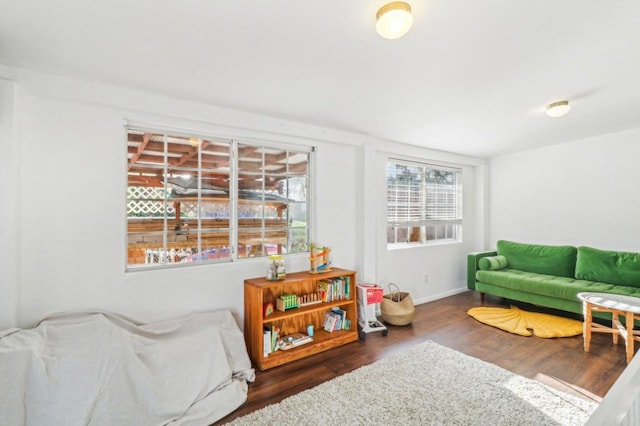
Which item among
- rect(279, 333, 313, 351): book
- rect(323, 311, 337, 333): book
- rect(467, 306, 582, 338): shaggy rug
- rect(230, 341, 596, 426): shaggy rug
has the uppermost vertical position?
rect(323, 311, 337, 333): book

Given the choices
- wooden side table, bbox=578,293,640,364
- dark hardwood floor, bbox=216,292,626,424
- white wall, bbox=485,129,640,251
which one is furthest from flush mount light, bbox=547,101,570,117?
dark hardwood floor, bbox=216,292,626,424

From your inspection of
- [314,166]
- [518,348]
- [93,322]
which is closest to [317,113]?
[314,166]

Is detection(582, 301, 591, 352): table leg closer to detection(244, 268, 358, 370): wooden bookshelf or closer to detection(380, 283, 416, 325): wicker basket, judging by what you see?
detection(380, 283, 416, 325): wicker basket

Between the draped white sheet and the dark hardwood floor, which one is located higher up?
the draped white sheet

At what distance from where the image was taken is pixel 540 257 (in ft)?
14.3

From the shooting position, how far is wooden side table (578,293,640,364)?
8.75 ft

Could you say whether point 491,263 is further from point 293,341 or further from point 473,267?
point 293,341

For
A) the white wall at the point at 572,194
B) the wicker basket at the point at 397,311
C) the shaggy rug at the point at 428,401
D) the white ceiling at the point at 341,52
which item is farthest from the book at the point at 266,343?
the white wall at the point at 572,194

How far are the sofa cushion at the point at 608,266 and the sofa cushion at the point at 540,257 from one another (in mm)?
148

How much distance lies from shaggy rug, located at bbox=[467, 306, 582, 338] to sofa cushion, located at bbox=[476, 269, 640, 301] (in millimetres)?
308

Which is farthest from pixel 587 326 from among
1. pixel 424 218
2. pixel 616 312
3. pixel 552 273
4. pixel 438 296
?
pixel 424 218

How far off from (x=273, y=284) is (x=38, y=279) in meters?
1.70

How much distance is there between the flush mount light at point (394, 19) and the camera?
4.77 ft

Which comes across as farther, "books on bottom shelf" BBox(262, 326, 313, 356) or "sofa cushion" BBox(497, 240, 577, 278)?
"sofa cushion" BBox(497, 240, 577, 278)
